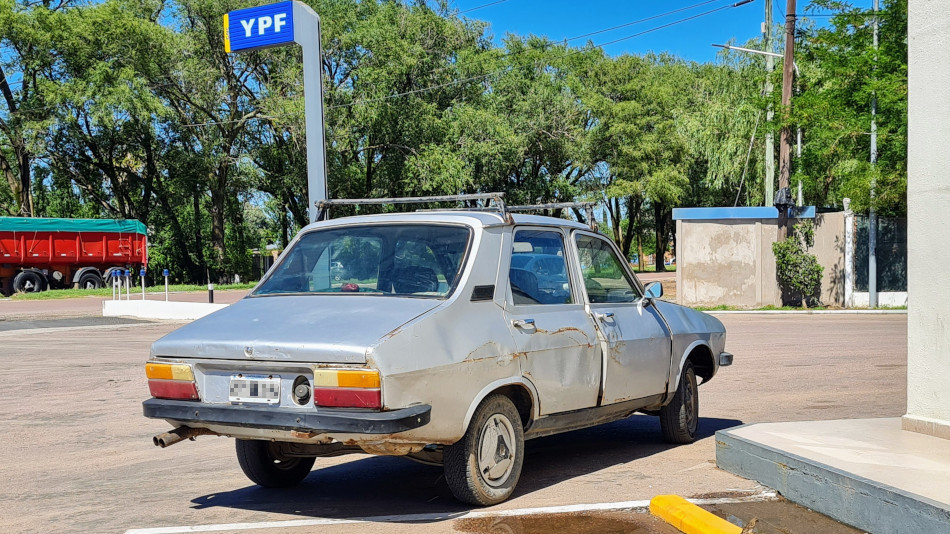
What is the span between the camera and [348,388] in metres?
4.89

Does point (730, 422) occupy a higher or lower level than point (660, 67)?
lower

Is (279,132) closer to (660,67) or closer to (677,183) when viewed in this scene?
(677,183)

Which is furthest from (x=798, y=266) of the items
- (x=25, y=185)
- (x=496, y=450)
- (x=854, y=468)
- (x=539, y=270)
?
(x=25, y=185)

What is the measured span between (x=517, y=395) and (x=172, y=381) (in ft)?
6.71

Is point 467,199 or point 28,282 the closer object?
point 467,199

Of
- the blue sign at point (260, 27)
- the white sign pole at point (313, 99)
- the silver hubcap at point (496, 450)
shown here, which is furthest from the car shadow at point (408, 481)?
the blue sign at point (260, 27)

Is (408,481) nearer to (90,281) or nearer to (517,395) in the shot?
(517,395)

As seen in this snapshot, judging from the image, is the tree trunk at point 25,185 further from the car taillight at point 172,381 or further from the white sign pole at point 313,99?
the car taillight at point 172,381

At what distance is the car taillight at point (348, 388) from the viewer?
487 cm

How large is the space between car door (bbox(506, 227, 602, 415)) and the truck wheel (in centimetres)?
3676

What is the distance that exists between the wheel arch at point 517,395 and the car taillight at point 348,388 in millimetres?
661

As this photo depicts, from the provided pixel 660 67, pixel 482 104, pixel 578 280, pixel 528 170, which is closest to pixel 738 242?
pixel 578 280

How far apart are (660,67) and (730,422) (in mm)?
57403

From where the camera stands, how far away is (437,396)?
5129 millimetres
